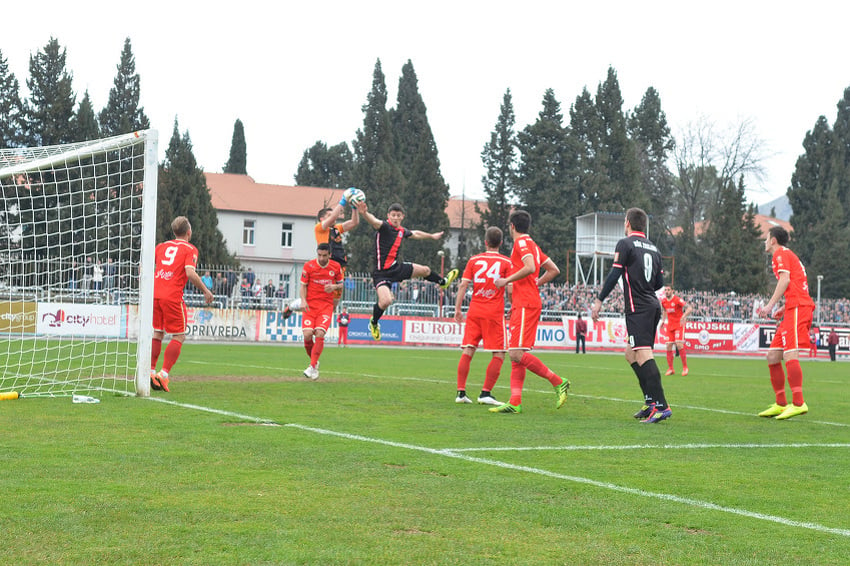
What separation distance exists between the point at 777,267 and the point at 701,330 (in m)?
35.2

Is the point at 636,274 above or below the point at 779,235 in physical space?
below

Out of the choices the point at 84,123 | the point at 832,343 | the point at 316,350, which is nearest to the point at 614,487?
the point at 316,350

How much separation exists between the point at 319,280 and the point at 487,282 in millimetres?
4102

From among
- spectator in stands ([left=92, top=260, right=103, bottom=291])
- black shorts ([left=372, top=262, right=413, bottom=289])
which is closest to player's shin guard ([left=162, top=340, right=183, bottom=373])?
black shorts ([left=372, top=262, right=413, bottom=289])

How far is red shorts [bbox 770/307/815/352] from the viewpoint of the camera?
37.5 feet

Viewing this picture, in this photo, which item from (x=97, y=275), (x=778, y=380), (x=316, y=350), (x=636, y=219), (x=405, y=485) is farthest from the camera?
(x=97, y=275)

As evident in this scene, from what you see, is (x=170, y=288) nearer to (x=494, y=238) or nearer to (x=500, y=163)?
(x=494, y=238)

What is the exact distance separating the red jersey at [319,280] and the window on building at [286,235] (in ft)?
225

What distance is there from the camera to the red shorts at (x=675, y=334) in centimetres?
2461

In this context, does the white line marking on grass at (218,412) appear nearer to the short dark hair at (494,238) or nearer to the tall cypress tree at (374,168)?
the short dark hair at (494,238)

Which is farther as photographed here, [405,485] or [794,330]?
[794,330]

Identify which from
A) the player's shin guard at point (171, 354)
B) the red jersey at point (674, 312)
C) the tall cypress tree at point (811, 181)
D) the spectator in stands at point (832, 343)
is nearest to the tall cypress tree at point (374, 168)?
the tall cypress tree at point (811, 181)

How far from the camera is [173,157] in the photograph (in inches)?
2564

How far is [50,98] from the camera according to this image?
190 ft
